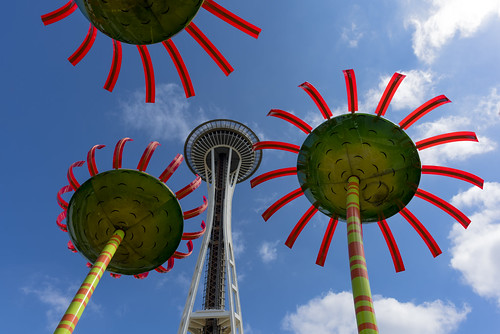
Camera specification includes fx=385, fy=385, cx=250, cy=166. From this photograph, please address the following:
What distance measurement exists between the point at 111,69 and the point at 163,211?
316 cm

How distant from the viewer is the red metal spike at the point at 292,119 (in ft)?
25.1

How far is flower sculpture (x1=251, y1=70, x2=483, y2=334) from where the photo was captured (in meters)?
6.89

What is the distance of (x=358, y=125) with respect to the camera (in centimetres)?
698

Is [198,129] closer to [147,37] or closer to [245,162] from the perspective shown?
[245,162]

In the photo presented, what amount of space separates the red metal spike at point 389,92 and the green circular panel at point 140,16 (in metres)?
3.55

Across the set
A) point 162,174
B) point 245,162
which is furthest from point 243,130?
point 162,174

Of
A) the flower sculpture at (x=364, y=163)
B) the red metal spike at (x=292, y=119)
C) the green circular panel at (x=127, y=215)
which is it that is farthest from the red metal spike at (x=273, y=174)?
the green circular panel at (x=127, y=215)

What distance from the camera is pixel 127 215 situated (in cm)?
804

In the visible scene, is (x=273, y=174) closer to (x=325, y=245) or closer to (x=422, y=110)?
(x=325, y=245)

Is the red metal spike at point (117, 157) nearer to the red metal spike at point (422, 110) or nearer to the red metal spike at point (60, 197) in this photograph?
the red metal spike at point (60, 197)

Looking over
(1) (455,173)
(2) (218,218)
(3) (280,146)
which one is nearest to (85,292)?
(3) (280,146)

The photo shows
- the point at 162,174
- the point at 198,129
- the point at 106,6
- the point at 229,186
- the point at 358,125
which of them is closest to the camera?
the point at 106,6

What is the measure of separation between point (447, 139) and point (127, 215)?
645 centimetres

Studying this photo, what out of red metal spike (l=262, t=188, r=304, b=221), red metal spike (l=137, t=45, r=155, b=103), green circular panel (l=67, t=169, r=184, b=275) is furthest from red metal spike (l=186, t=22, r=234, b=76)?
red metal spike (l=262, t=188, r=304, b=221)
